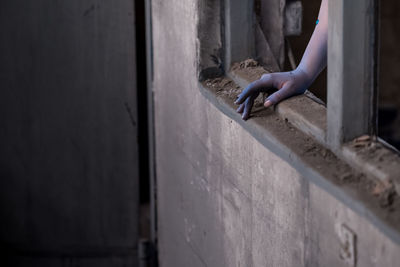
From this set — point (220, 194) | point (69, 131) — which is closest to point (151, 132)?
point (69, 131)

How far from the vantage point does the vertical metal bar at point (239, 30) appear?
3.21 metres

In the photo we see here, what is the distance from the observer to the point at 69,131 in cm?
490

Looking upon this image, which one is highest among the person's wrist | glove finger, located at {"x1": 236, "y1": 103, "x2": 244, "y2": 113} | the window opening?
the person's wrist

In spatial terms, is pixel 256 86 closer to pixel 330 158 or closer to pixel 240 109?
pixel 240 109

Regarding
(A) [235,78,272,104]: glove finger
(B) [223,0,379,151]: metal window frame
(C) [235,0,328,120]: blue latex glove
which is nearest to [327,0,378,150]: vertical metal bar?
(B) [223,0,379,151]: metal window frame

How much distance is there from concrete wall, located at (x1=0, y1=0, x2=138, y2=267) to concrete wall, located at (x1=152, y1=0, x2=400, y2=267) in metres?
0.43

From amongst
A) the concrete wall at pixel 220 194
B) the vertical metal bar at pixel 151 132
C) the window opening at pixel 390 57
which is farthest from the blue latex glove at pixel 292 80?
the window opening at pixel 390 57

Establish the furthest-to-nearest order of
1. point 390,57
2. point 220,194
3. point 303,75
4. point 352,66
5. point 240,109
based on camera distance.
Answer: point 390,57
point 220,194
point 240,109
point 303,75
point 352,66

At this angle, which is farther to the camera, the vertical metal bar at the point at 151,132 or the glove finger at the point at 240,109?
the vertical metal bar at the point at 151,132

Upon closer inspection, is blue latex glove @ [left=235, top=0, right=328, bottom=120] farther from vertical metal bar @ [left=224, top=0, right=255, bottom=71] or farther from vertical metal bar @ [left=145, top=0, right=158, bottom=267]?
vertical metal bar @ [left=145, top=0, right=158, bottom=267]

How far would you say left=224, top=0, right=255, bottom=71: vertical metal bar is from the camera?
3.21 m

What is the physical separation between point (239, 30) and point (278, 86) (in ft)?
1.89

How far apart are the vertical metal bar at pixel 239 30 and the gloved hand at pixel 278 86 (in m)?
0.56

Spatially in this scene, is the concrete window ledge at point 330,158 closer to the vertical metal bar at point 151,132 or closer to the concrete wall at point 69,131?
the vertical metal bar at point 151,132
